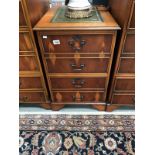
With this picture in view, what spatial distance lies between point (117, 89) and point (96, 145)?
0.47 m

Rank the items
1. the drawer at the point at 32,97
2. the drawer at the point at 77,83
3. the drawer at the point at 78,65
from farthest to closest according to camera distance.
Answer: the drawer at the point at 32,97, the drawer at the point at 77,83, the drawer at the point at 78,65

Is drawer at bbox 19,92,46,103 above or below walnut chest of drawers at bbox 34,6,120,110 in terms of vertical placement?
below

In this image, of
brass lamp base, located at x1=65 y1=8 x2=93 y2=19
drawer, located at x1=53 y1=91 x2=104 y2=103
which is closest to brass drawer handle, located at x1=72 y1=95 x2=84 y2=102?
drawer, located at x1=53 y1=91 x2=104 y2=103

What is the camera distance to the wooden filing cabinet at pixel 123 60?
44.2 inches

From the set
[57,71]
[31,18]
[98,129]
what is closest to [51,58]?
[57,71]

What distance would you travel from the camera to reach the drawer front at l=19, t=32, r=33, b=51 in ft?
4.00

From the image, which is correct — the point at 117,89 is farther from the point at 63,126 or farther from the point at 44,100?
the point at 44,100

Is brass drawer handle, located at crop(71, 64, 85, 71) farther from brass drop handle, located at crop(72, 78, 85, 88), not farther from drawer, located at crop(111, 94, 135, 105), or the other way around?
drawer, located at crop(111, 94, 135, 105)

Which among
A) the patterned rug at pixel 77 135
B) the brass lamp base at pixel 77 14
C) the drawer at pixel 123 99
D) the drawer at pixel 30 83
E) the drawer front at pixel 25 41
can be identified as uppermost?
the brass lamp base at pixel 77 14

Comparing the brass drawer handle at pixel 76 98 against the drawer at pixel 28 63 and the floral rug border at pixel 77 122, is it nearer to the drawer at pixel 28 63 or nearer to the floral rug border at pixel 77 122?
the floral rug border at pixel 77 122

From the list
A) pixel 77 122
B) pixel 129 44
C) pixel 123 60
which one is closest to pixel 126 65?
pixel 123 60

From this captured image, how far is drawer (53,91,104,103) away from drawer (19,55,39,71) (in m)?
0.29

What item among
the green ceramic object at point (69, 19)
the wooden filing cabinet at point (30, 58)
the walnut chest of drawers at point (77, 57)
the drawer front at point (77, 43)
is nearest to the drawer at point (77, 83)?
the walnut chest of drawers at point (77, 57)

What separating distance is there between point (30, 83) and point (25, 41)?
0.39 meters
